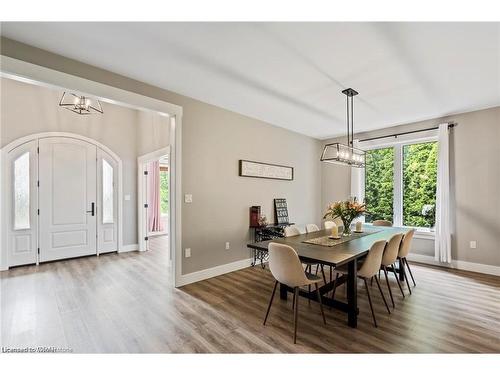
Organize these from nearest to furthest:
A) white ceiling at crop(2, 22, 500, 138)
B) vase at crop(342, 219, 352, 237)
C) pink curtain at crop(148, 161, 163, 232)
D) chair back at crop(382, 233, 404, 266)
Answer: white ceiling at crop(2, 22, 500, 138) < chair back at crop(382, 233, 404, 266) < vase at crop(342, 219, 352, 237) < pink curtain at crop(148, 161, 163, 232)

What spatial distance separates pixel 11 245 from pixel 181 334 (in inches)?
159

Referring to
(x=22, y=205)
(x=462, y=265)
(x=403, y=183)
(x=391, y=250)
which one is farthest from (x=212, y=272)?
(x=462, y=265)

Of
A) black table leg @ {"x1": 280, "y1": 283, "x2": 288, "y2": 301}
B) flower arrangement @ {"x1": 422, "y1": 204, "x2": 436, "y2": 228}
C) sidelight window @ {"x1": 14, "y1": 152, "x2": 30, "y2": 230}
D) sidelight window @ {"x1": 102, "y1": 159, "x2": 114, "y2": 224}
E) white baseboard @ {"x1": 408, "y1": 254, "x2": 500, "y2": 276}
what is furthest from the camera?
sidelight window @ {"x1": 102, "y1": 159, "x2": 114, "y2": 224}

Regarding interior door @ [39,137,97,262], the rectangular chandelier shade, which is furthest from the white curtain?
interior door @ [39,137,97,262]

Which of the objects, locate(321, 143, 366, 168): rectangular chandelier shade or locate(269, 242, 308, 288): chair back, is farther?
locate(321, 143, 366, 168): rectangular chandelier shade

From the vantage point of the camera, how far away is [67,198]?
15.8 ft

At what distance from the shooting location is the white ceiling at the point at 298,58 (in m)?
2.08

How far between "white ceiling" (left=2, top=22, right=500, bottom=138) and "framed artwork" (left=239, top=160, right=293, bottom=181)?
109 cm

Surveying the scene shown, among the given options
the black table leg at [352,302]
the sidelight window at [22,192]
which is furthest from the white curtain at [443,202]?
the sidelight window at [22,192]

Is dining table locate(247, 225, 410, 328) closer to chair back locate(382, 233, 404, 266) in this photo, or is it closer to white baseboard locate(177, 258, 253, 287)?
chair back locate(382, 233, 404, 266)

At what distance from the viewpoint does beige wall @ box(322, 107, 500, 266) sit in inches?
154

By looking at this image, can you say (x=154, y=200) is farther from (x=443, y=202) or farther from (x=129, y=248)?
(x=443, y=202)

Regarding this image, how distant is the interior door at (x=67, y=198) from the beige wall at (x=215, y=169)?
2.81 meters
